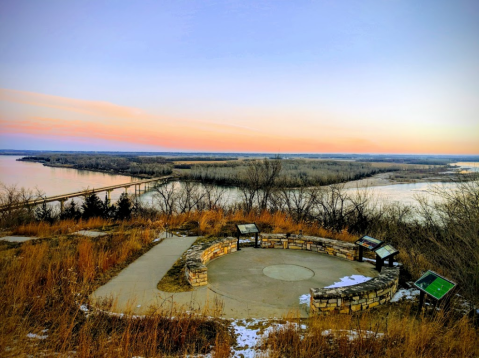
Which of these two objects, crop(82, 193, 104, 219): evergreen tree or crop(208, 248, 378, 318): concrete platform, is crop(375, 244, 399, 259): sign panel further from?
crop(82, 193, 104, 219): evergreen tree

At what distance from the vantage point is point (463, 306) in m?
5.46

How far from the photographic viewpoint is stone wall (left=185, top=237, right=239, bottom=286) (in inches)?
229

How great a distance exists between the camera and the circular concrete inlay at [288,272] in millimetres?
6404

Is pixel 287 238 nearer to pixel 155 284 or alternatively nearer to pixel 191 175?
pixel 155 284

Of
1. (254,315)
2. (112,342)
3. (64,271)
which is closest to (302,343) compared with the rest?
(254,315)

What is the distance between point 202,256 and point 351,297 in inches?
137

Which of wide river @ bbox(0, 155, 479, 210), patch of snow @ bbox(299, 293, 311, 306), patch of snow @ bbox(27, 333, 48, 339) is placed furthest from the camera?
wide river @ bbox(0, 155, 479, 210)

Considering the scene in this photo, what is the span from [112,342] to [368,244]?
582 cm

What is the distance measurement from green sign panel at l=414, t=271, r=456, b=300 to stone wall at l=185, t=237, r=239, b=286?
3833mm

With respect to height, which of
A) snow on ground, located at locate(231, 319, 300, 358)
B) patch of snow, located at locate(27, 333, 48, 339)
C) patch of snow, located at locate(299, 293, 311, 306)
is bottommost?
patch of snow, located at locate(299, 293, 311, 306)

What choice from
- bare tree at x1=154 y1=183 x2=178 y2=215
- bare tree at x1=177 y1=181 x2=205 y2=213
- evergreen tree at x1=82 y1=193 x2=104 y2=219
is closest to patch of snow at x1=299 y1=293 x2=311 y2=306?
bare tree at x1=154 y1=183 x2=178 y2=215

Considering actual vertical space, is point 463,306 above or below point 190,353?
below

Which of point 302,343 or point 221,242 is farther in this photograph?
point 221,242

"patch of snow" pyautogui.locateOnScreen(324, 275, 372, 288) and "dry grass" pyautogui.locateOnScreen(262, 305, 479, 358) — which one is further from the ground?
"dry grass" pyautogui.locateOnScreen(262, 305, 479, 358)
